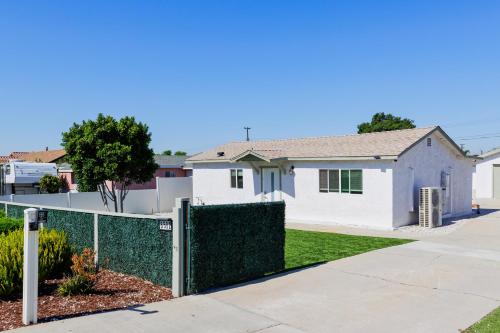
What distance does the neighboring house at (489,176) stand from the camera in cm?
3291

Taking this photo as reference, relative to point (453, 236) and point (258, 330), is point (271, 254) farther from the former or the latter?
point (453, 236)

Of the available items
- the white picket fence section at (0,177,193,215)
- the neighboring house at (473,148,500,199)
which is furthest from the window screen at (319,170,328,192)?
the neighboring house at (473,148,500,199)

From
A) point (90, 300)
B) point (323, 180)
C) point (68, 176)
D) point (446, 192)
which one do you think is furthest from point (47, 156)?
point (90, 300)

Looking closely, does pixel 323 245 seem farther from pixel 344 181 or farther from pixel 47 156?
pixel 47 156

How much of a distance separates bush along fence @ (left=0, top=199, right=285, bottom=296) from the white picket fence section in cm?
1180

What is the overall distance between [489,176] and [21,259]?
34.3 meters

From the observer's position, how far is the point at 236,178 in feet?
76.0

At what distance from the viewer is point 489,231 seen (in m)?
16.0

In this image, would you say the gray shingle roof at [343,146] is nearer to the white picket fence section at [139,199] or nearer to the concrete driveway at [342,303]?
the white picket fence section at [139,199]

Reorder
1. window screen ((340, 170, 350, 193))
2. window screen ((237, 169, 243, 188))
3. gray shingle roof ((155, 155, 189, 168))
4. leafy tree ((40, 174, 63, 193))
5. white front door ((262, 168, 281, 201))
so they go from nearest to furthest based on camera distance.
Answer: window screen ((340, 170, 350, 193))
white front door ((262, 168, 281, 201))
window screen ((237, 169, 243, 188))
leafy tree ((40, 174, 63, 193))
gray shingle roof ((155, 155, 189, 168))

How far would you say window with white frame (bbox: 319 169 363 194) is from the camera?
1777 cm

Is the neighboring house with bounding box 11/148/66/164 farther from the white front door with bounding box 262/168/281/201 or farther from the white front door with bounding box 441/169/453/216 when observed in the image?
the white front door with bounding box 441/169/453/216

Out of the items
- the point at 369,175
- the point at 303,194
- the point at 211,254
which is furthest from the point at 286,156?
the point at 211,254

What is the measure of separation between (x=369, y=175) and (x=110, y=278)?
11.7m
